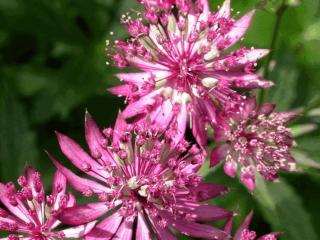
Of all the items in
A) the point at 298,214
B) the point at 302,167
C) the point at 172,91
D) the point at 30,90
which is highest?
the point at 30,90

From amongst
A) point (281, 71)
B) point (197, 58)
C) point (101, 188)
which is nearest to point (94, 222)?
point (101, 188)

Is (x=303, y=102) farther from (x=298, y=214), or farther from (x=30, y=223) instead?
(x=30, y=223)

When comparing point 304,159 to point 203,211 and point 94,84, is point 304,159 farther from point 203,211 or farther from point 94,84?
point 94,84

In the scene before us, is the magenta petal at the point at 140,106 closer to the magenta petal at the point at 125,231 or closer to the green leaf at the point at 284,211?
the magenta petal at the point at 125,231

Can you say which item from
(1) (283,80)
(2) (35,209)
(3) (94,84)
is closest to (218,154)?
(1) (283,80)

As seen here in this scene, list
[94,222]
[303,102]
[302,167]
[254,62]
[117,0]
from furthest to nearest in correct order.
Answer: [117,0] → [303,102] → [302,167] → [254,62] → [94,222]

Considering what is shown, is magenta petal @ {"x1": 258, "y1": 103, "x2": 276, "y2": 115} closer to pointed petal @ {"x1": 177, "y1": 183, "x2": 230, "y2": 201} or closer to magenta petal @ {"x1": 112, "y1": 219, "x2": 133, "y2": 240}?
pointed petal @ {"x1": 177, "y1": 183, "x2": 230, "y2": 201}

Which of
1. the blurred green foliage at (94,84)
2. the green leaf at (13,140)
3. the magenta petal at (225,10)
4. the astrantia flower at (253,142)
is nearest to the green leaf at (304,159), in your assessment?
the blurred green foliage at (94,84)
